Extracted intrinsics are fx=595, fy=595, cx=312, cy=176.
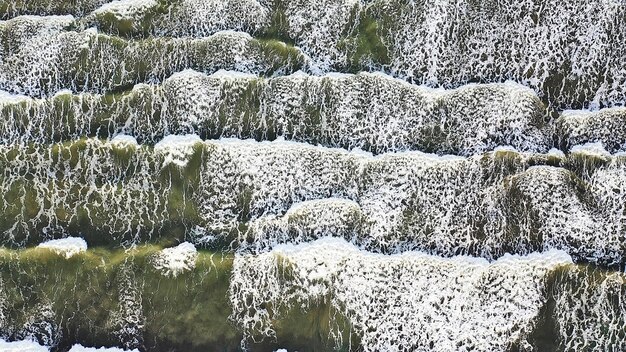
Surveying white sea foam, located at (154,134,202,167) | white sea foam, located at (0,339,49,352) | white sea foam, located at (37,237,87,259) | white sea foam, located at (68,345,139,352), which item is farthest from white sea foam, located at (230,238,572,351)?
white sea foam, located at (0,339,49,352)

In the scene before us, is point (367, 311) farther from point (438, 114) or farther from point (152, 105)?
point (152, 105)

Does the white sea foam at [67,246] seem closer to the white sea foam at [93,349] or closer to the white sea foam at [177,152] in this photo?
the white sea foam at [93,349]

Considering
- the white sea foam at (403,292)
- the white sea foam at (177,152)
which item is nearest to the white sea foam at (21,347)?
the white sea foam at (403,292)

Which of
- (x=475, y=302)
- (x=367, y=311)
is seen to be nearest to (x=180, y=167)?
(x=367, y=311)

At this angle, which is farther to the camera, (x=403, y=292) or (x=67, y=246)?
(x=67, y=246)

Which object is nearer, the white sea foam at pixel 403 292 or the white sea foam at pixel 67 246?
the white sea foam at pixel 403 292

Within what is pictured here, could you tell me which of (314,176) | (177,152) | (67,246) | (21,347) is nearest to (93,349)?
(21,347)

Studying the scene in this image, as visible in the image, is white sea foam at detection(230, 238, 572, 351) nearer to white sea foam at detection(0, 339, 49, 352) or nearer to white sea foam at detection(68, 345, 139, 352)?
white sea foam at detection(68, 345, 139, 352)

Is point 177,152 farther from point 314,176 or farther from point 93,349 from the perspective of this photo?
point 93,349
